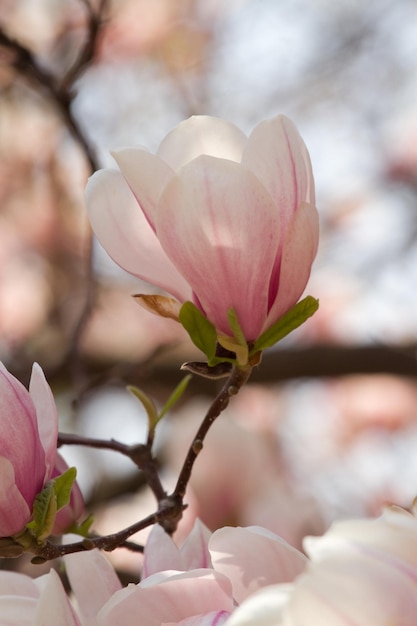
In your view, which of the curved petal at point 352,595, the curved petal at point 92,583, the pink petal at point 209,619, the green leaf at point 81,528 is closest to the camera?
the curved petal at point 352,595

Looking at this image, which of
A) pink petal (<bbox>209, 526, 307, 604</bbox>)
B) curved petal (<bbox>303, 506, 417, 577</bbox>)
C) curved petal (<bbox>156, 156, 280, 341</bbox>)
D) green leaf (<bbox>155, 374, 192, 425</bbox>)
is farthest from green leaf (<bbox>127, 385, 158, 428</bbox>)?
curved petal (<bbox>303, 506, 417, 577</bbox>)

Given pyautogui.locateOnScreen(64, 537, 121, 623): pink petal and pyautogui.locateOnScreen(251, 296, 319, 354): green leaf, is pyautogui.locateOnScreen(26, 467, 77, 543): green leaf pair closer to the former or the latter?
pyautogui.locateOnScreen(64, 537, 121, 623): pink petal

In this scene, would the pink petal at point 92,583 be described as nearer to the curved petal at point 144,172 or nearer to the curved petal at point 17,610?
the curved petal at point 17,610

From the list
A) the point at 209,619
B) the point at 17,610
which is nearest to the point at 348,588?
the point at 209,619

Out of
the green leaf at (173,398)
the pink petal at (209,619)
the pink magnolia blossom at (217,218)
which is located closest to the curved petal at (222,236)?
the pink magnolia blossom at (217,218)

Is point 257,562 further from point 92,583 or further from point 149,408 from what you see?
point 149,408

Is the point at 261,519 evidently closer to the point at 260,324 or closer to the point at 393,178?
the point at 260,324

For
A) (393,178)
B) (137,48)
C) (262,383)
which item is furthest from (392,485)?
(137,48)
